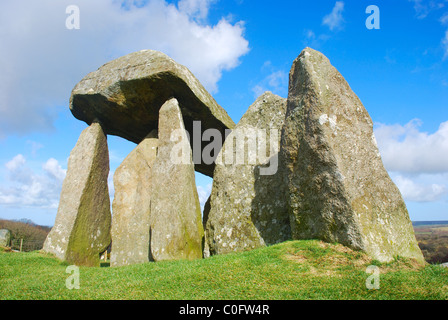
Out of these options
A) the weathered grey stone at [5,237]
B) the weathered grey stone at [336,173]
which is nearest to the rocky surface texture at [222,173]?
the weathered grey stone at [336,173]

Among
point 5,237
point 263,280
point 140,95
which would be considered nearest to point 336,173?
point 263,280

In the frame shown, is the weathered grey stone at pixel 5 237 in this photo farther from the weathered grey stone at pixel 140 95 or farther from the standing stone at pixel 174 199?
the standing stone at pixel 174 199

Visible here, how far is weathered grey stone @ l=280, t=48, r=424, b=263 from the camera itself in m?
5.99

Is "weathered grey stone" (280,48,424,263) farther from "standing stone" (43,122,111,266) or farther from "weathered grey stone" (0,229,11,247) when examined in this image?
"weathered grey stone" (0,229,11,247)

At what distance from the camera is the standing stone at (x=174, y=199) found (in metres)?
8.11

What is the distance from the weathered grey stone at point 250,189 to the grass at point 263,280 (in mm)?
1698

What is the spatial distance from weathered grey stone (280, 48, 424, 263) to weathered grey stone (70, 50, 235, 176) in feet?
11.3

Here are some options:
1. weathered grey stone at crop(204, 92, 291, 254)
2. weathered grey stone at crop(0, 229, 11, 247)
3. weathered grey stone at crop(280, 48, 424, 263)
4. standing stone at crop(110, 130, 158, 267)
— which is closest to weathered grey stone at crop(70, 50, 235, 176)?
standing stone at crop(110, 130, 158, 267)

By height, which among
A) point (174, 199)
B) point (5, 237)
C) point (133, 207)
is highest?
point (174, 199)

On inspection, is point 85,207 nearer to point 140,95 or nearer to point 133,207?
point 133,207

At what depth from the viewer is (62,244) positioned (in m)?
9.05

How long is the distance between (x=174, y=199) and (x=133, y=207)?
7.57ft

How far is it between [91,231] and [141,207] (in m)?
1.56

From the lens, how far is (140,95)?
9.84 m
